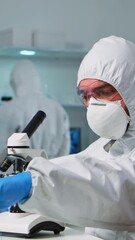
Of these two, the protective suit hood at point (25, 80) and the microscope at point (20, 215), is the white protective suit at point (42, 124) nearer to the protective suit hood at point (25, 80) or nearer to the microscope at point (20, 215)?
the protective suit hood at point (25, 80)

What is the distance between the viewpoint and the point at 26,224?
1.38m

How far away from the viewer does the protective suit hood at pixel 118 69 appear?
1462mm

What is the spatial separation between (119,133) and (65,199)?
0.33 m

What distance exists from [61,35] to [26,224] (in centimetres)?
366

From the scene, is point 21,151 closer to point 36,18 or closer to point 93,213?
point 93,213

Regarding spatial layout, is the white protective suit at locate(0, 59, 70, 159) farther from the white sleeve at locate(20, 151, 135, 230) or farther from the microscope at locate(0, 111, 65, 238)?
the white sleeve at locate(20, 151, 135, 230)

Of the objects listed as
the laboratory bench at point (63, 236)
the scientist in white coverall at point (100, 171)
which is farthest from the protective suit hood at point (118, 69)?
the laboratory bench at point (63, 236)

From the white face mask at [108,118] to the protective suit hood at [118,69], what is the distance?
0.07 ft

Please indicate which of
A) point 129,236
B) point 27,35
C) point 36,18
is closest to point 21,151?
point 129,236

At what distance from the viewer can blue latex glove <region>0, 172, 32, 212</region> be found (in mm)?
1109

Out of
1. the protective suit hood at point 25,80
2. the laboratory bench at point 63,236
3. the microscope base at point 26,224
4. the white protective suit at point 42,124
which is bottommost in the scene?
the white protective suit at point 42,124

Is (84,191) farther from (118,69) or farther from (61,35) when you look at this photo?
(61,35)

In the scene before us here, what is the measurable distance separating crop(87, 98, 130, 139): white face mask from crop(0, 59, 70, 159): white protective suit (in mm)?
2411

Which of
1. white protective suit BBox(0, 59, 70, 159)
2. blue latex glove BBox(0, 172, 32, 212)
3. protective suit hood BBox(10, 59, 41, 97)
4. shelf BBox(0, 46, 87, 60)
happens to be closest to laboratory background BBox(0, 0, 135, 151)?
shelf BBox(0, 46, 87, 60)
